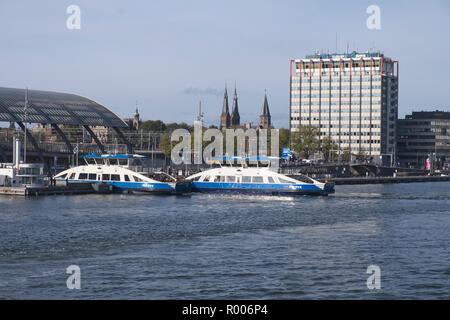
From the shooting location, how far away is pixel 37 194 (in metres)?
69.9

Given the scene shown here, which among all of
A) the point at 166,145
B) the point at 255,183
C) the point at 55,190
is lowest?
the point at 55,190

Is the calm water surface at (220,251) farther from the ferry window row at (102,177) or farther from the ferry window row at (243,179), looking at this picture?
the ferry window row at (243,179)

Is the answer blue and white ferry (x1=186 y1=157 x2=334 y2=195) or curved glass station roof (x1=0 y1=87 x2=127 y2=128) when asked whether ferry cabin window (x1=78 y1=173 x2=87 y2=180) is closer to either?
blue and white ferry (x1=186 y1=157 x2=334 y2=195)

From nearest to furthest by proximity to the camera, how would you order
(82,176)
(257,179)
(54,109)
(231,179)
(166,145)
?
(257,179), (231,179), (82,176), (54,109), (166,145)

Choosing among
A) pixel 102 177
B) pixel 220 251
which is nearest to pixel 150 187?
pixel 102 177

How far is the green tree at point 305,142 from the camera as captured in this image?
15488cm

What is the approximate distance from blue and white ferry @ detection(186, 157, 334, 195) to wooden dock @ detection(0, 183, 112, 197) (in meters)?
9.47

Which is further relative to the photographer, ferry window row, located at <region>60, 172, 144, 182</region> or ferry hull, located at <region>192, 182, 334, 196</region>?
ferry window row, located at <region>60, 172, 144, 182</region>

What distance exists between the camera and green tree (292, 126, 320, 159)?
155m

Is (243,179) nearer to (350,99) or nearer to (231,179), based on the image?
(231,179)

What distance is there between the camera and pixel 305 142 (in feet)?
508

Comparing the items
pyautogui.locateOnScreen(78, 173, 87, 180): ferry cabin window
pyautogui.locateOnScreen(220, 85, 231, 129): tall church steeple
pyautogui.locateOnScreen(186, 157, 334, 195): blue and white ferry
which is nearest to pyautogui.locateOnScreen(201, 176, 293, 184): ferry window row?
pyautogui.locateOnScreen(186, 157, 334, 195): blue and white ferry

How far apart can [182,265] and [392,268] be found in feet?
26.9

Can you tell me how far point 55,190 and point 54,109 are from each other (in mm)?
31685
